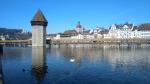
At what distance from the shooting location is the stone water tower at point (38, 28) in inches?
3314

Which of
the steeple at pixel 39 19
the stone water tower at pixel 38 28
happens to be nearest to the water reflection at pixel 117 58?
the stone water tower at pixel 38 28

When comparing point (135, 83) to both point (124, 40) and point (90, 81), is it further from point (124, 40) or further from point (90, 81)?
point (124, 40)

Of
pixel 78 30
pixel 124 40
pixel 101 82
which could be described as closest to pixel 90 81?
pixel 101 82

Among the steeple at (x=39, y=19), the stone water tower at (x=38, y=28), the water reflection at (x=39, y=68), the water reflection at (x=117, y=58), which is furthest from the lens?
the stone water tower at (x=38, y=28)

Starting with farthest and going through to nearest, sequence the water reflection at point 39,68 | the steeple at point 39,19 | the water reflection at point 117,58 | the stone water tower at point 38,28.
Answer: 1. the stone water tower at point 38,28
2. the steeple at point 39,19
3. the water reflection at point 117,58
4. the water reflection at point 39,68

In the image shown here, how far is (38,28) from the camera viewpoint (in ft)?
281

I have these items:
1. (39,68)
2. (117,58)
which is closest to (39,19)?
(117,58)

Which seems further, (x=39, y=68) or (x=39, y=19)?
(x=39, y=19)

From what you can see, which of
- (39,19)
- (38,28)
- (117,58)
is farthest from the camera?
(38,28)

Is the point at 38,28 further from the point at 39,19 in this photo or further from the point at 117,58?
the point at 117,58

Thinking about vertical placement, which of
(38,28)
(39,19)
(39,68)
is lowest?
(39,68)

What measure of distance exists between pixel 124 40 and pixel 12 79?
83.5 metres

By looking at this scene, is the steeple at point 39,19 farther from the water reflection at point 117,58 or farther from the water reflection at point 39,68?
the water reflection at point 39,68

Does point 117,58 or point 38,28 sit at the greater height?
point 38,28
